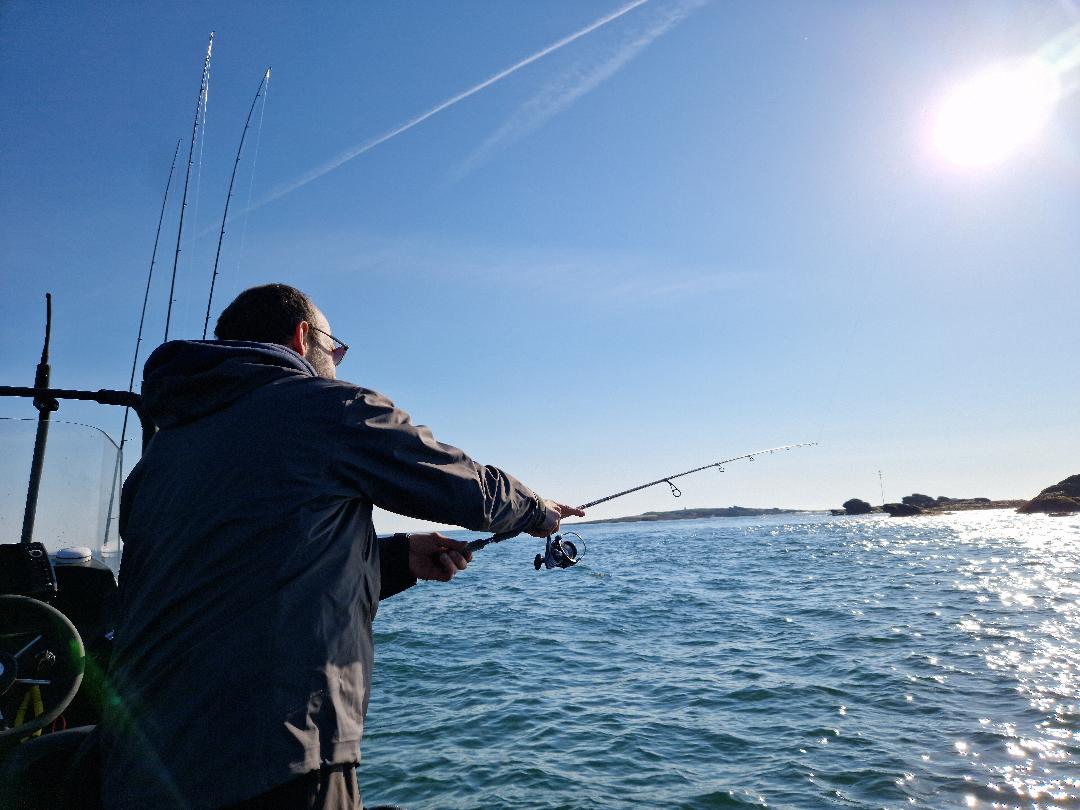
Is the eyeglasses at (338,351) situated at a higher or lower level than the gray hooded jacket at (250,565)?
higher

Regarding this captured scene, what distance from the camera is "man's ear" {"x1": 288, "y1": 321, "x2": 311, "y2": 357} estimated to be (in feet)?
7.81

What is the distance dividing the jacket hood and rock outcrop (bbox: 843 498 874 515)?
13981 centimetres

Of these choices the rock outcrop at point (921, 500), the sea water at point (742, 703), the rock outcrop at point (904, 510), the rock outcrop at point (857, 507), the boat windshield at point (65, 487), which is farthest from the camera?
the rock outcrop at point (857, 507)

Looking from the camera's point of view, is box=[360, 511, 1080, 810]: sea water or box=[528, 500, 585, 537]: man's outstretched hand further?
box=[360, 511, 1080, 810]: sea water

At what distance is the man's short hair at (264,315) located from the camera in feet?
7.70

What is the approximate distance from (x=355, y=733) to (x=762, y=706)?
8.20m

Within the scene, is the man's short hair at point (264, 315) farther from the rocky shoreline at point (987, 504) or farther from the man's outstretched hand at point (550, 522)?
the rocky shoreline at point (987, 504)

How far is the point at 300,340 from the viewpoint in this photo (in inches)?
94.7

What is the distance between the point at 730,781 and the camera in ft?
20.9

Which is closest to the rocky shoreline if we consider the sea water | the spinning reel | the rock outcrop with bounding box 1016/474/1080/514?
the rock outcrop with bounding box 1016/474/1080/514

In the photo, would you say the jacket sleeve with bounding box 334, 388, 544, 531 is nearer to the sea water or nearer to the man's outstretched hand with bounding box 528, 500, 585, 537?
the man's outstretched hand with bounding box 528, 500, 585, 537

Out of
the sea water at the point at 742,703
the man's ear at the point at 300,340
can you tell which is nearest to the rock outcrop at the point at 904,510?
the sea water at the point at 742,703

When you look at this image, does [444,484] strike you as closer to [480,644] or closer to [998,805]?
[998,805]

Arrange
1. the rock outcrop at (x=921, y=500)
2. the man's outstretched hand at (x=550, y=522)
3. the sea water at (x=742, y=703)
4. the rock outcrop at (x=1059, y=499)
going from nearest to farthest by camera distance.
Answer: the man's outstretched hand at (x=550, y=522) < the sea water at (x=742, y=703) < the rock outcrop at (x=1059, y=499) < the rock outcrop at (x=921, y=500)
